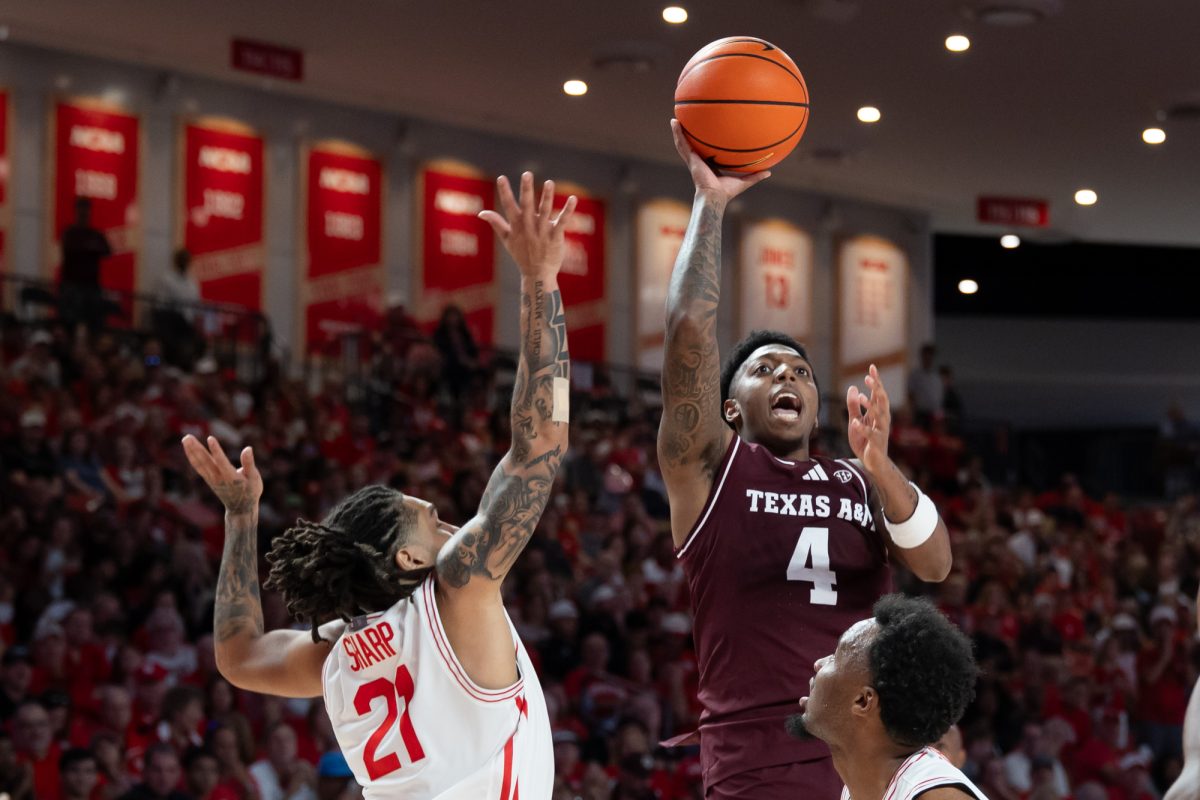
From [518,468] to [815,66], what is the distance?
12.4 metres

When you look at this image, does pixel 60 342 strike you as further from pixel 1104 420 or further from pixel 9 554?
pixel 1104 420

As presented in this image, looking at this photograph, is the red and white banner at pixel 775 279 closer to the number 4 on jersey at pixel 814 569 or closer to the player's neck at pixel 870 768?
the number 4 on jersey at pixel 814 569

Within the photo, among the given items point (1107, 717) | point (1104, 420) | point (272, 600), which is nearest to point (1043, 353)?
point (1104, 420)

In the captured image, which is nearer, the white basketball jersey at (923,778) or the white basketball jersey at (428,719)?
the white basketball jersey at (923,778)

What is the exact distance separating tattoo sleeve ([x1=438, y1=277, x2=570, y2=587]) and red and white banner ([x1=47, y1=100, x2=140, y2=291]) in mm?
13335

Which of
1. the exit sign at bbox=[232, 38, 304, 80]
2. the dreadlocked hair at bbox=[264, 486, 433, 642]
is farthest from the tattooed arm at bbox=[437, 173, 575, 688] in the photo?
the exit sign at bbox=[232, 38, 304, 80]

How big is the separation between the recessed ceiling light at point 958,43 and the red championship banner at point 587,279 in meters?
5.66

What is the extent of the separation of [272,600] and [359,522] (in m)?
6.22

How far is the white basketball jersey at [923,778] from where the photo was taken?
294 cm

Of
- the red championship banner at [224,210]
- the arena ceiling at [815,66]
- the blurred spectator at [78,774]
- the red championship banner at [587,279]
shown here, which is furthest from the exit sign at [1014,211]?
the blurred spectator at [78,774]

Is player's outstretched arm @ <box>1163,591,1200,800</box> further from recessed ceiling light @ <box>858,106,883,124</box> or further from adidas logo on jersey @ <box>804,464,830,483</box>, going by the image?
recessed ceiling light @ <box>858,106,883,124</box>

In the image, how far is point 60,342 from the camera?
13.0 meters

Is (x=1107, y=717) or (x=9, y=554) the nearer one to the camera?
(x=9, y=554)

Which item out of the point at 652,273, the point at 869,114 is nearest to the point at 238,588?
the point at 869,114
